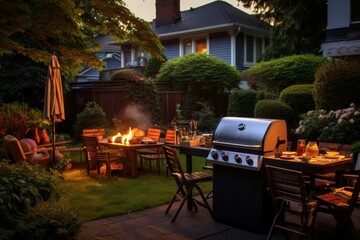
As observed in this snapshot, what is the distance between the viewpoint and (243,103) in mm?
15203

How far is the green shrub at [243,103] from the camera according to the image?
49.4ft

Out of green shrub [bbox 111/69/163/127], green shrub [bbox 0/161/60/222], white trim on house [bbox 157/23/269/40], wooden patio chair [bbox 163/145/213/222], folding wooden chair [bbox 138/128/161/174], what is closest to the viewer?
green shrub [bbox 0/161/60/222]

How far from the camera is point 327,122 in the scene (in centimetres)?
927

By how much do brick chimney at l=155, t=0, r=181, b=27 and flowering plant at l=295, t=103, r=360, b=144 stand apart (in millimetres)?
15907

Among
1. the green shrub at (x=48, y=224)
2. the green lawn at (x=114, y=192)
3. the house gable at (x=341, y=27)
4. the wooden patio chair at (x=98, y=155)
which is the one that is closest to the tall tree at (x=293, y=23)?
the house gable at (x=341, y=27)

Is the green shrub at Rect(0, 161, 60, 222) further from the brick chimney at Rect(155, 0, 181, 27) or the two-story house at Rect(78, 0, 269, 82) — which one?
the brick chimney at Rect(155, 0, 181, 27)

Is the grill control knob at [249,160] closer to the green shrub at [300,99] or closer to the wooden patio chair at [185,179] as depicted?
the wooden patio chair at [185,179]

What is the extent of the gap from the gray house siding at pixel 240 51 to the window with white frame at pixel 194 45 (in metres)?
1.92

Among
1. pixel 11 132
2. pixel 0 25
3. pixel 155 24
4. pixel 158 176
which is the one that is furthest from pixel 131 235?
pixel 155 24

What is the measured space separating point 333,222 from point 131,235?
2.74 m

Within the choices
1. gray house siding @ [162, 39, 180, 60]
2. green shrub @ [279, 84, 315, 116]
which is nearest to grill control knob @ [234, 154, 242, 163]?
green shrub @ [279, 84, 315, 116]

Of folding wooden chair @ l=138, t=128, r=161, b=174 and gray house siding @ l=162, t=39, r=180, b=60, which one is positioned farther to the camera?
gray house siding @ l=162, t=39, r=180, b=60

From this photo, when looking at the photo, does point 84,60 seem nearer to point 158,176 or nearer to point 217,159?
point 158,176

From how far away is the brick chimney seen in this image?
24266 mm
